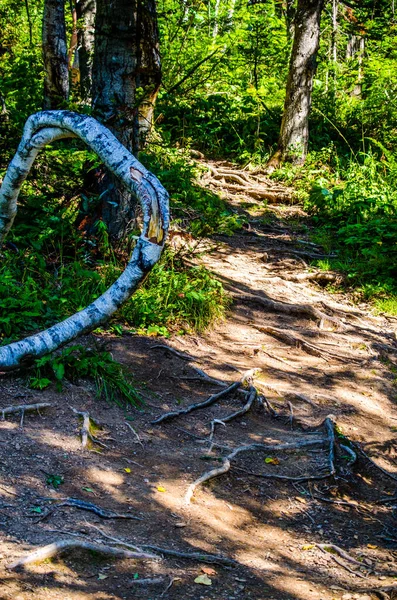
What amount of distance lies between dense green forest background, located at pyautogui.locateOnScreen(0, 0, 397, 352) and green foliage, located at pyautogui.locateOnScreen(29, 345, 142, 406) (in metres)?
0.61

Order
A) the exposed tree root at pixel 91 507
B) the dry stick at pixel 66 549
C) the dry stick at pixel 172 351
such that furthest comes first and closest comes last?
the dry stick at pixel 172 351 → the exposed tree root at pixel 91 507 → the dry stick at pixel 66 549

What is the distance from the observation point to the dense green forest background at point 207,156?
22.5 ft

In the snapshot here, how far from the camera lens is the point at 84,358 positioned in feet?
17.5

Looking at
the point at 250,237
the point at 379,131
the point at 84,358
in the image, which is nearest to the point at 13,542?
the point at 84,358

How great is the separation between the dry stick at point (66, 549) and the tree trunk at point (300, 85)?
11.1 meters

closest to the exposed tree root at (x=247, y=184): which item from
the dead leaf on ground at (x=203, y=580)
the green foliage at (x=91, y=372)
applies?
the green foliage at (x=91, y=372)

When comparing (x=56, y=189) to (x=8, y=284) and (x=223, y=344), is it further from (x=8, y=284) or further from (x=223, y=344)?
(x=223, y=344)

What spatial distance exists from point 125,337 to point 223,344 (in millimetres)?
1261

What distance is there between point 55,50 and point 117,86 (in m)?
2.49

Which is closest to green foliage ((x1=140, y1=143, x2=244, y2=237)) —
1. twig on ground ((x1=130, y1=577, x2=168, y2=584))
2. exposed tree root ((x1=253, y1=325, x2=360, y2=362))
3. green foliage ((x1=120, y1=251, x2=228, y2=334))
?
green foliage ((x1=120, y1=251, x2=228, y2=334))

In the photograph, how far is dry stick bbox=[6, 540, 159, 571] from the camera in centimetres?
304

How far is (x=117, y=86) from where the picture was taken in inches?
286

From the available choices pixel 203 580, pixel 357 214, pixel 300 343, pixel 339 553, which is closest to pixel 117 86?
pixel 300 343

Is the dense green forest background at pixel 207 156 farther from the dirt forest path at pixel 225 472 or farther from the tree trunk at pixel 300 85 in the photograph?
the dirt forest path at pixel 225 472
